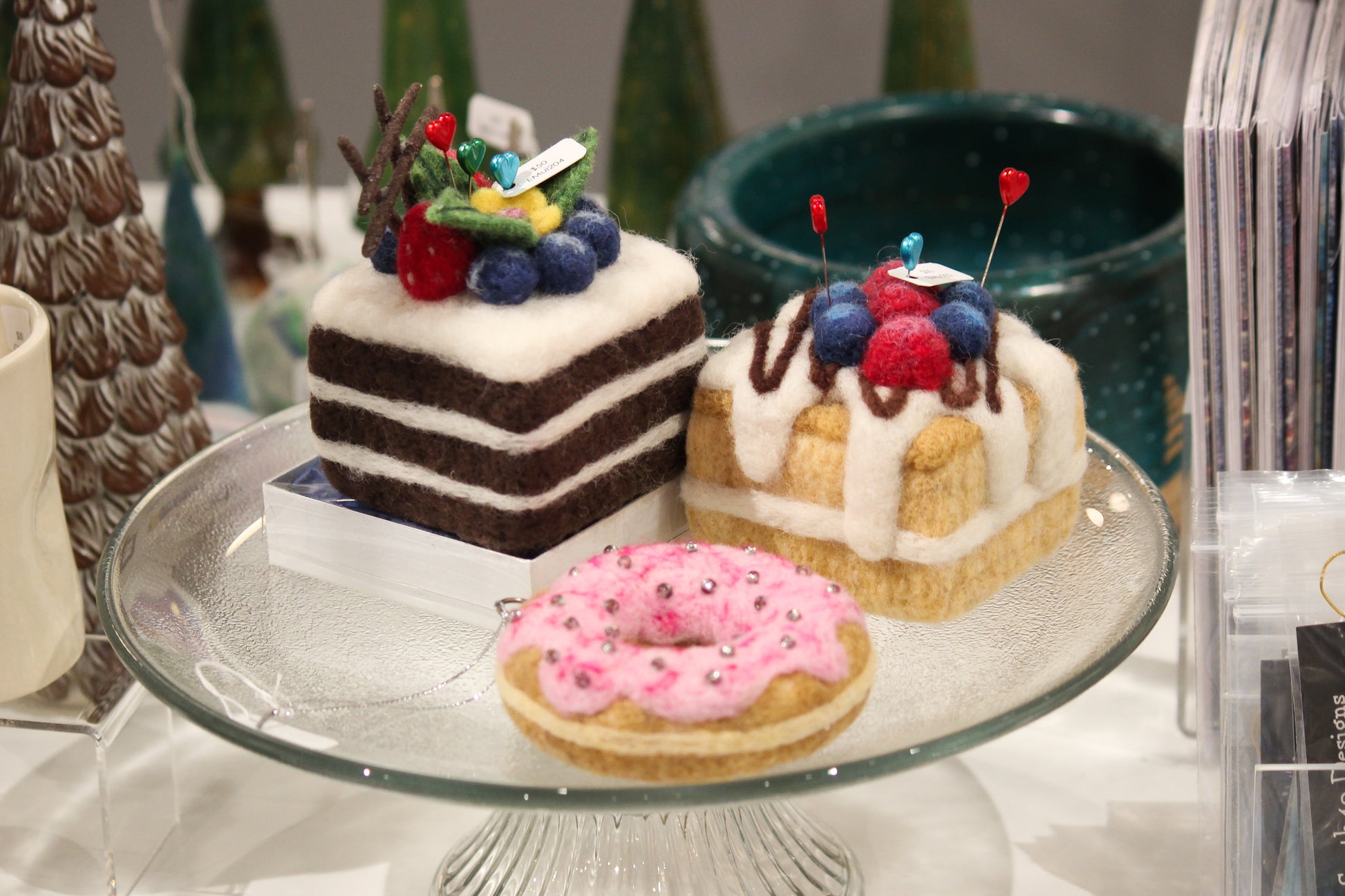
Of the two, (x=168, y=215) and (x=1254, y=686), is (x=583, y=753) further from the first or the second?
(x=168, y=215)

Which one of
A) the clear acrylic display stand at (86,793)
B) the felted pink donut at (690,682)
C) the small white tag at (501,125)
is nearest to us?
the felted pink donut at (690,682)

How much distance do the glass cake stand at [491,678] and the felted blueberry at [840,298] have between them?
21 centimetres

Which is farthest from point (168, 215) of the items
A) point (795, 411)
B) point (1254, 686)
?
point (1254, 686)

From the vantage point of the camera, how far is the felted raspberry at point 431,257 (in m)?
0.91

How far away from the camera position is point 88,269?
1.28 metres

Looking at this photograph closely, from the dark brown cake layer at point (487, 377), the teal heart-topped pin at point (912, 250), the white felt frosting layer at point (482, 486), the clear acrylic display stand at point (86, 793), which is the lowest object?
the clear acrylic display stand at point (86, 793)

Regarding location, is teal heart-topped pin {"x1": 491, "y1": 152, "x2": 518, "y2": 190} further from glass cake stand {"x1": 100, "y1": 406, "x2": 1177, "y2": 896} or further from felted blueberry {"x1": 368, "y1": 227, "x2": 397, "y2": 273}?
glass cake stand {"x1": 100, "y1": 406, "x2": 1177, "y2": 896}

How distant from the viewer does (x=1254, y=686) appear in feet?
3.18

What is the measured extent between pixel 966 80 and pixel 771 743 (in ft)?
4.70

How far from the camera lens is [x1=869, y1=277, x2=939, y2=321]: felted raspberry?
96cm

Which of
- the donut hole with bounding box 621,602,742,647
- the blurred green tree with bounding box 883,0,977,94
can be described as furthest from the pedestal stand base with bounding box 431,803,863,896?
the blurred green tree with bounding box 883,0,977,94

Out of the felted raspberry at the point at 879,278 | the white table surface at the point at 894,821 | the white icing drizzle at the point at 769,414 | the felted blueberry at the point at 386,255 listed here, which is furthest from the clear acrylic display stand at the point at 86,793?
the felted raspberry at the point at 879,278

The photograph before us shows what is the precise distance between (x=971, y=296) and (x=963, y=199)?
2.67 ft

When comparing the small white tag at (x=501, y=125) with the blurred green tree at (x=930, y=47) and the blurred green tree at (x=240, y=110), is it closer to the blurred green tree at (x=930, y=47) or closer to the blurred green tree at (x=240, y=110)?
the blurred green tree at (x=240, y=110)
